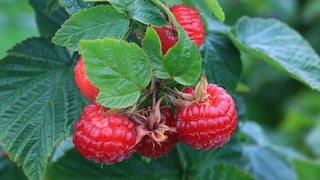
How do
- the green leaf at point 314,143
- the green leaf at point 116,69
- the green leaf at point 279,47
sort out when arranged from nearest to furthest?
the green leaf at point 116,69
the green leaf at point 279,47
the green leaf at point 314,143

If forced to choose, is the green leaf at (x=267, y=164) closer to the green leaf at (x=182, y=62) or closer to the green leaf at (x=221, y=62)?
the green leaf at (x=221, y=62)

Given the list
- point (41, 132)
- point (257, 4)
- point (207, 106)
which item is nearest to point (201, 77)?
point (207, 106)

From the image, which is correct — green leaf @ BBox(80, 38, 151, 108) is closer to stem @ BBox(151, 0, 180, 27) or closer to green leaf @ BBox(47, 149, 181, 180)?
stem @ BBox(151, 0, 180, 27)

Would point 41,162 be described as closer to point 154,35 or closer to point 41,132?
point 41,132

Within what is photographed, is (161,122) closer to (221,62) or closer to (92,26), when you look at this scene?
(92,26)

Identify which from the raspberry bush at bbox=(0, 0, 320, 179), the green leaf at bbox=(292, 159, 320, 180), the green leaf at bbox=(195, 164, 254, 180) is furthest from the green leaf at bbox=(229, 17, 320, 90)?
the green leaf at bbox=(292, 159, 320, 180)

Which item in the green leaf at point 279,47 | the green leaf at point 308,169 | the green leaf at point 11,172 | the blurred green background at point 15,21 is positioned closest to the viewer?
the green leaf at point 279,47

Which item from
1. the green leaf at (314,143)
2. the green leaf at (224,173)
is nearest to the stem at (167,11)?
the green leaf at (224,173)

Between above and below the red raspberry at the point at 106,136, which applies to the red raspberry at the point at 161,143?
below
